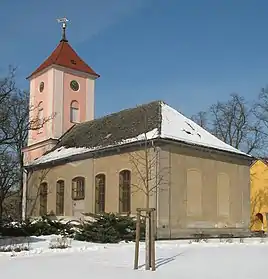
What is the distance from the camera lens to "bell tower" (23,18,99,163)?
1577 inches

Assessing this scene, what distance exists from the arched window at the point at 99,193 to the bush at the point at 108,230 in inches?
255

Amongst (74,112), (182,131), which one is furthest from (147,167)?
(74,112)

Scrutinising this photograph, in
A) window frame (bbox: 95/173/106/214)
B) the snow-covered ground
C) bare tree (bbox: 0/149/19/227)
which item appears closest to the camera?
the snow-covered ground

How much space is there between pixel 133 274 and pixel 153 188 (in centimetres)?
1488

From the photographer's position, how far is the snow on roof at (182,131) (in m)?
28.5

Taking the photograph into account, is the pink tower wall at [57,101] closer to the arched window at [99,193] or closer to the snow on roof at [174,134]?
the snow on roof at [174,134]

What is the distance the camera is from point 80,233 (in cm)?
2300

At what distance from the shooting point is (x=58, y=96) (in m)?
40.8

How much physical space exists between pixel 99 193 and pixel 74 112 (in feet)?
40.8

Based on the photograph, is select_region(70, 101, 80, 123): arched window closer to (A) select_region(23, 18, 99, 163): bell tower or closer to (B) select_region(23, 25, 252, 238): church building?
(A) select_region(23, 18, 99, 163): bell tower

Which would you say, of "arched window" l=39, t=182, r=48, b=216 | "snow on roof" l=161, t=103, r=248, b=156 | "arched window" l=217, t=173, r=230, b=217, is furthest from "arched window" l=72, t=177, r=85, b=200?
"arched window" l=217, t=173, r=230, b=217

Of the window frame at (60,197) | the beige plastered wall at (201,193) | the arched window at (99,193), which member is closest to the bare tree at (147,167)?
the beige plastered wall at (201,193)

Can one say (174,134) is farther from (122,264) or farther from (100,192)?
(122,264)

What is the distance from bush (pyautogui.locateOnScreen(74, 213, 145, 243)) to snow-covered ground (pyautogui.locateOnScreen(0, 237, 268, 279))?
9.75 feet
